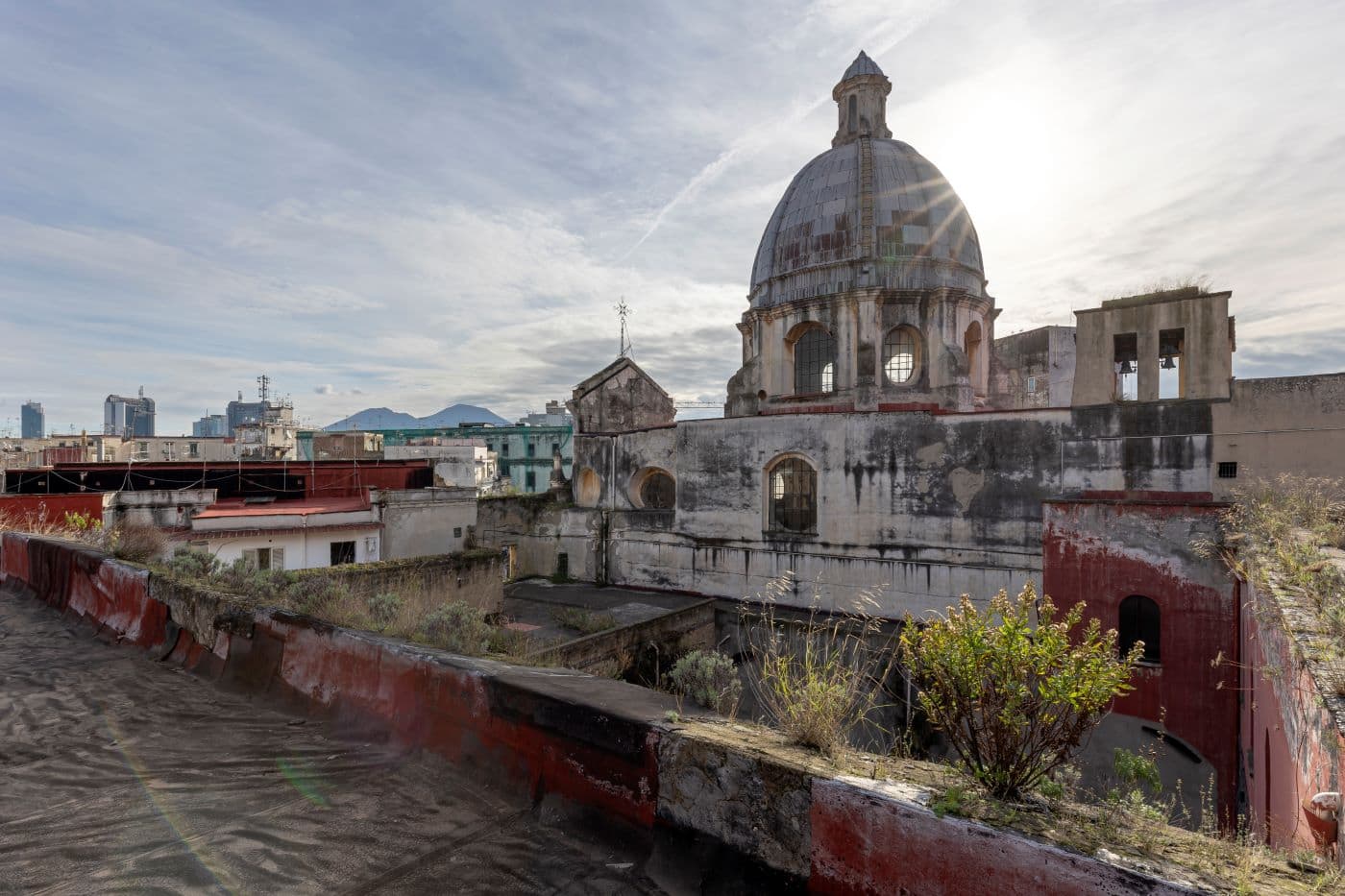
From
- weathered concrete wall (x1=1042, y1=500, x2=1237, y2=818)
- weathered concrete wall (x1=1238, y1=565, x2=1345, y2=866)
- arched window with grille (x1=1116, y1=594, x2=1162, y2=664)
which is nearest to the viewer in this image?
weathered concrete wall (x1=1238, y1=565, x2=1345, y2=866)

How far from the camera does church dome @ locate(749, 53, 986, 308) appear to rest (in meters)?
20.3

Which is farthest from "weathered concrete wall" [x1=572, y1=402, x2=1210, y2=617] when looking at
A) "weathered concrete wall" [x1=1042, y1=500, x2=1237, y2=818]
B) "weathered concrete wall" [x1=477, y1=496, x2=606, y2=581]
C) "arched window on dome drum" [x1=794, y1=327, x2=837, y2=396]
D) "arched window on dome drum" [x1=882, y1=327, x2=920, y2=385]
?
"arched window on dome drum" [x1=882, y1=327, x2=920, y2=385]

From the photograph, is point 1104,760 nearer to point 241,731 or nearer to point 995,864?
point 995,864

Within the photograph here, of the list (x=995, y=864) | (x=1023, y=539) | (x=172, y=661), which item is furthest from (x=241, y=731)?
(x=1023, y=539)

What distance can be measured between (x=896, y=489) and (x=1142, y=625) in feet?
20.8

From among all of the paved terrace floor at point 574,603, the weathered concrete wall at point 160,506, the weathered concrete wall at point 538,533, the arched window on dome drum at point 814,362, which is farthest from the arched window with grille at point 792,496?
the weathered concrete wall at point 160,506

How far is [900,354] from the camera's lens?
2069 cm

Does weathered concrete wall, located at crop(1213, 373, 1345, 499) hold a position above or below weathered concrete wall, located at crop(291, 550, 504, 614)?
above

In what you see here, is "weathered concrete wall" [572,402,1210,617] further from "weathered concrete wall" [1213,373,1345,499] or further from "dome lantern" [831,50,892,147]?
"dome lantern" [831,50,892,147]

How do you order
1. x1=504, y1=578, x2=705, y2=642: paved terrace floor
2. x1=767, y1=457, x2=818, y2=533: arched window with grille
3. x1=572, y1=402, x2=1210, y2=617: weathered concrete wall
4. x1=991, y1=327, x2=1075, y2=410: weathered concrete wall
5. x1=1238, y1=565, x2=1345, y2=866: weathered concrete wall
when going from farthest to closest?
x1=991, y1=327, x2=1075, y2=410: weathered concrete wall < x1=767, y1=457, x2=818, y2=533: arched window with grille < x1=504, y1=578, x2=705, y2=642: paved terrace floor < x1=572, y1=402, x2=1210, y2=617: weathered concrete wall < x1=1238, y1=565, x2=1345, y2=866: weathered concrete wall

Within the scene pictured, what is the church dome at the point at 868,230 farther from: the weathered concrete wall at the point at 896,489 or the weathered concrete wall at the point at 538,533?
the weathered concrete wall at the point at 538,533

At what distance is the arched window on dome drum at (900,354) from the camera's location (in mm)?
20362

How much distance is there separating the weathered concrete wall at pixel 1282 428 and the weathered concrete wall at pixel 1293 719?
7.44 m

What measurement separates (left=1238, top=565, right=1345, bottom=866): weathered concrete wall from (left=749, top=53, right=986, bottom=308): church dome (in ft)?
47.3
